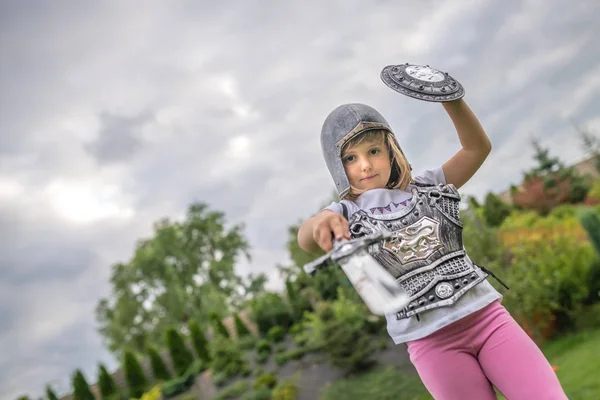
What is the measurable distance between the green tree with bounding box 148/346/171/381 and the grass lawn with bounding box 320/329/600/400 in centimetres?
929

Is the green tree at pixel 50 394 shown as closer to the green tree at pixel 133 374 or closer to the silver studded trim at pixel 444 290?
the green tree at pixel 133 374

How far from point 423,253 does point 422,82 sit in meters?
0.71

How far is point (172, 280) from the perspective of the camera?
2858cm

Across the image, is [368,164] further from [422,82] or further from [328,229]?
[328,229]

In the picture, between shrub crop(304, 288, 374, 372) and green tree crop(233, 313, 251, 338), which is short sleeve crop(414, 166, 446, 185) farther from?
green tree crop(233, 313, 251, 338)

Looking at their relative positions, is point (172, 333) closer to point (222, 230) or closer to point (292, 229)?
point (292, 229)

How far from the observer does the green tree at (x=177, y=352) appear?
20344 millimetres

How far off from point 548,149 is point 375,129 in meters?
28.0

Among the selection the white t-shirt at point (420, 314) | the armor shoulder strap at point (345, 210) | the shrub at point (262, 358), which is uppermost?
the armor shoulder strap at point (345, 210)

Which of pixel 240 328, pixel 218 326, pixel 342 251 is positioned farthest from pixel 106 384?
pixel 342 251

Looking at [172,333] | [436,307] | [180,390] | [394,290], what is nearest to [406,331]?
[436,307]

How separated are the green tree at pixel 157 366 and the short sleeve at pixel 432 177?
2003 cm

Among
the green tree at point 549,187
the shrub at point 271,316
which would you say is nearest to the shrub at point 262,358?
the shrub at point 271,316

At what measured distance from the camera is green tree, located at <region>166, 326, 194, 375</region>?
20344 millimetres
